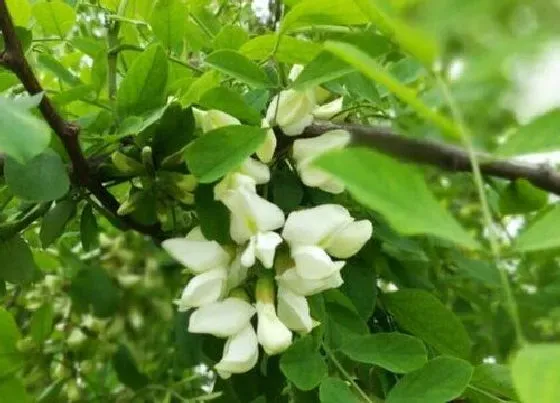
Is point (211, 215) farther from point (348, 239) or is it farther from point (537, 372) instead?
point (537, 372)

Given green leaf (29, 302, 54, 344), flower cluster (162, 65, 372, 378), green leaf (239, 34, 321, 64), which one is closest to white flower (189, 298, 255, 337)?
flower cluster (162, 65, 372, 378)

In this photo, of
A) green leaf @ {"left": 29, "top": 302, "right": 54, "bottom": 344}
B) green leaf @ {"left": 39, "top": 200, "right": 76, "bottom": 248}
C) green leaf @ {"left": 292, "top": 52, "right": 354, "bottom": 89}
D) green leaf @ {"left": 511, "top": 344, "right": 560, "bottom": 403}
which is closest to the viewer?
green leaf @ {"left": 511, "top": 344, "right": 560, "bottom": 403}

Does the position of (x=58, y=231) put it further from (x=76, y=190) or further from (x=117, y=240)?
(x=117, y=240)

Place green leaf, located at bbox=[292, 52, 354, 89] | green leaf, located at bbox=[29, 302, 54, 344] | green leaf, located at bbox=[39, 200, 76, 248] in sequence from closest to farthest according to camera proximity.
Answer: green leaf, located at bbox=[292, 52, 354, 89], green leaf, located at bbox=[39, 200, 76, 248], green leaf, located at bbox=[29, 302, 54, 344]

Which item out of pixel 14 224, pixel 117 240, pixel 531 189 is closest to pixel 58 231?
pixel 14 224

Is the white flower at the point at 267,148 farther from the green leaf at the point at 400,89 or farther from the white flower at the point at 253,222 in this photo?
the green leaf at the point at 400,89

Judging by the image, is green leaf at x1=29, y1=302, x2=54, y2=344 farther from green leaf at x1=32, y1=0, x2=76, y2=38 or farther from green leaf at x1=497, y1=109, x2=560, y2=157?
green leaf at x1=497, y1=109, x2=560, y2=157

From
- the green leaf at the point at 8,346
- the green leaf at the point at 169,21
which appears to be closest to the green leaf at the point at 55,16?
the green leaf at the point at 169,21
